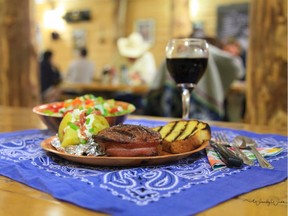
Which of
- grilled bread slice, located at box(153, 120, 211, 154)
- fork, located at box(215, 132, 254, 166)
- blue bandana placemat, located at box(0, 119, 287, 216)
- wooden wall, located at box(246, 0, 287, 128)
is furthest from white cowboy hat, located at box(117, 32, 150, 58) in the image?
blue bandana placemat, located at box(0, 119, 287, 216)

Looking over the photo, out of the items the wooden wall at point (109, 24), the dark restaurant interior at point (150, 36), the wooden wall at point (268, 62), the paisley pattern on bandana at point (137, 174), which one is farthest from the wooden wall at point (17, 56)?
the wooden wall at point (109, 24)

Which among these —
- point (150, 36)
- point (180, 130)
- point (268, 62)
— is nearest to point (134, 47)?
point (150, 36)

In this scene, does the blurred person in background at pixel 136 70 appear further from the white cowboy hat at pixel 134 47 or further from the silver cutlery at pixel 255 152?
the silver cutlery at pixel 255 152

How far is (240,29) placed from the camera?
592 centimetres

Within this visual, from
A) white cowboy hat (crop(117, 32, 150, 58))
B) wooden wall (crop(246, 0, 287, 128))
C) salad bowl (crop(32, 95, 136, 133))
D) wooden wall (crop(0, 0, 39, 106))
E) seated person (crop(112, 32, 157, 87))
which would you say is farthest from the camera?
white cowboy hat (crop(117, 32, 150, 58))

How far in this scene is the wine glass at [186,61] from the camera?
2.99 ft

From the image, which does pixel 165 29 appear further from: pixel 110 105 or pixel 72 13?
pixel 110 105

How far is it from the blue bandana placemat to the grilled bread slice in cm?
3

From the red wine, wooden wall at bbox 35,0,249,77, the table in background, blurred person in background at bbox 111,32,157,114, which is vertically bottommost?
the table in background

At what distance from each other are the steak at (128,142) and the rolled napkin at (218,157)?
0.11 meters

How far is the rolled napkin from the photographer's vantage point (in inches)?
25.3

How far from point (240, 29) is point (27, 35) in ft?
12.8

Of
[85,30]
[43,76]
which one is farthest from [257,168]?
[85,30]
